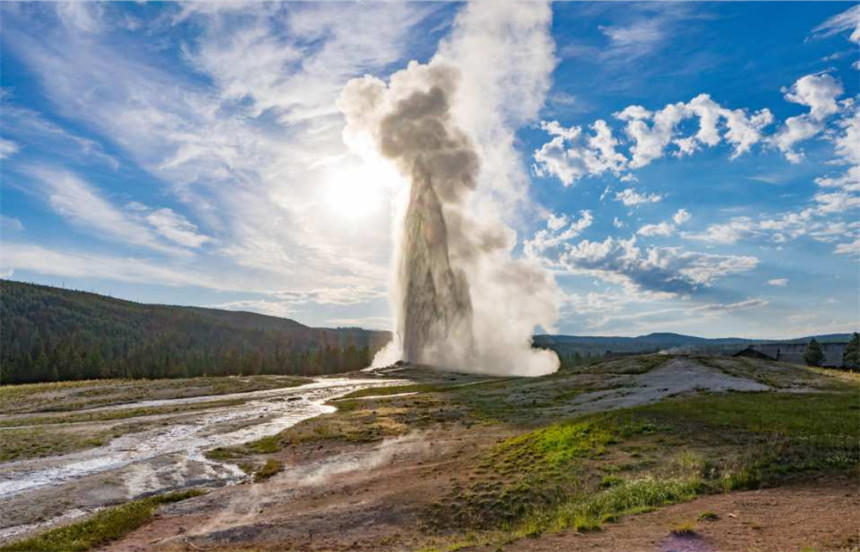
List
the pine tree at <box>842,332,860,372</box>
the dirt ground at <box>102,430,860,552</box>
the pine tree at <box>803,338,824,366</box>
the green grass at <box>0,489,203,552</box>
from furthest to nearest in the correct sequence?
the pine tree at <box>803,338,824,366</box>
the pine tree at <box>842,332,860,372</box>
the green grass at <box>0,489,203,552</box>
the dirt ground at <box>102,430,860,552</box>

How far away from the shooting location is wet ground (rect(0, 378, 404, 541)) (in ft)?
76.2

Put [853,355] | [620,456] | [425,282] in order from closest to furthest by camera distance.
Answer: [620,456] < [853,355] < [425,282]

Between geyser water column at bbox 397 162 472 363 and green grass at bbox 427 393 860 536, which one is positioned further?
geyser water column at bbox 397 162 472 363

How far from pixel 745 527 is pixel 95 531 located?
874 inches

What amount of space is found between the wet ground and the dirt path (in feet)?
66.2

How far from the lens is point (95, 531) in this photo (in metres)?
19.8

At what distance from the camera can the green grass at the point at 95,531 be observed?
18.0 m

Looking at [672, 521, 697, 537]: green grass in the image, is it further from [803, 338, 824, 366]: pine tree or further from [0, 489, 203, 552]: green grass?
[803, 338, 824, 366]: pine tree

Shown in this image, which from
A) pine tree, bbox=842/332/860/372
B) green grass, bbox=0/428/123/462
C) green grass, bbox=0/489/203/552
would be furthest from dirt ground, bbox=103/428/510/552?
pine tree, bbox=842/332/860/372

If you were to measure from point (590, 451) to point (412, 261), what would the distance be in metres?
84.9

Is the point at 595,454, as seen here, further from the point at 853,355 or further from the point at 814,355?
the point at 814,355

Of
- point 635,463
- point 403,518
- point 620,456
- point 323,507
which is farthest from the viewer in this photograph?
point 620,456

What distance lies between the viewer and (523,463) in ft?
82.8

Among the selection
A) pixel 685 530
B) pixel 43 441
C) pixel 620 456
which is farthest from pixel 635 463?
pixel 43 441
